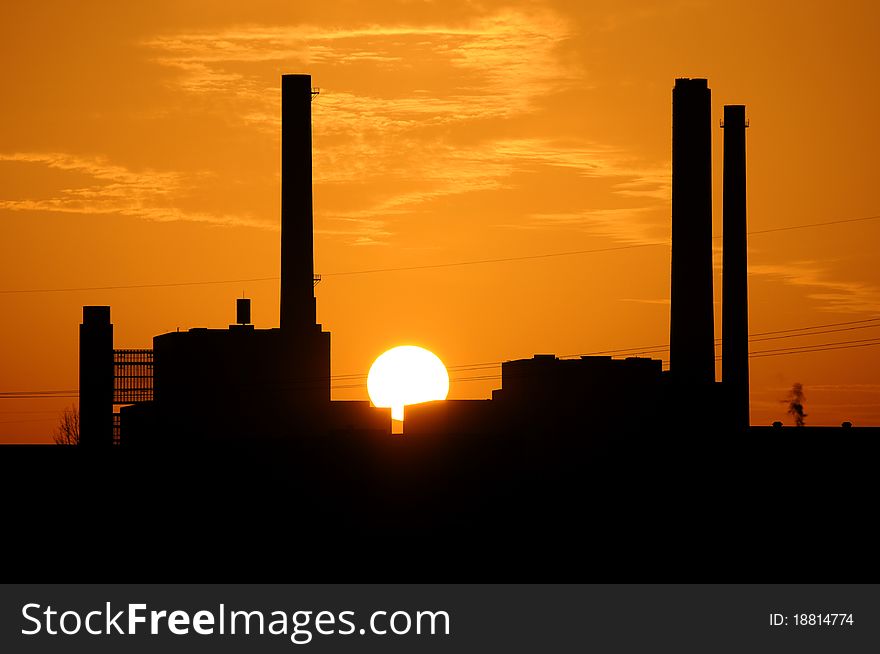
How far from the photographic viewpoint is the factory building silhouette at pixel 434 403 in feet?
138

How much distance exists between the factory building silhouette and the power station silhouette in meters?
0.09

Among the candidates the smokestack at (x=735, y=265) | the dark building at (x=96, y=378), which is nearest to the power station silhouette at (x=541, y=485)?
the smokestack at (x=735, y=265)

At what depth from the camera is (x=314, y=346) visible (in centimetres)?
5141

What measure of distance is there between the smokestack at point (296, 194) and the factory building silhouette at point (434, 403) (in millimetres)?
32

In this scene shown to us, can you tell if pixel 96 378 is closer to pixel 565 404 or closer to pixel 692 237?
pixel 565 404

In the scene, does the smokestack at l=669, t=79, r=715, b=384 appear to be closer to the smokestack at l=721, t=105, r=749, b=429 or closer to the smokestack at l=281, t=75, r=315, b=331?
the smokestack at l=721, t=105, r=749, b=429

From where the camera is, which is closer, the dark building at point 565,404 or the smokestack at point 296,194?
the dark building at point 565,404

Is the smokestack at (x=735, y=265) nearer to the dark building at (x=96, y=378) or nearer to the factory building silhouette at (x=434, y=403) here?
the factory building silhouette at (x=434, y=403)

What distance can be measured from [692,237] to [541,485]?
11561 mm

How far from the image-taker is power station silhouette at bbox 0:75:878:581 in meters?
31.1

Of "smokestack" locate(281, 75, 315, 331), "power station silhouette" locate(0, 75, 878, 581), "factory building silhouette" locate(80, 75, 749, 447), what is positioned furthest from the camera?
"smokestack" locate(281, 75, 315, 331)

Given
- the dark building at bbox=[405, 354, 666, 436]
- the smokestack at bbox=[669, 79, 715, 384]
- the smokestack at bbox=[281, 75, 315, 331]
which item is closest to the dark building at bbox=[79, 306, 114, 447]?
the smokestack at bbox=[281, 75, 315, 331]

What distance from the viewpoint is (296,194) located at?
162 feet

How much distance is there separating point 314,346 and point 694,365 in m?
13.9
